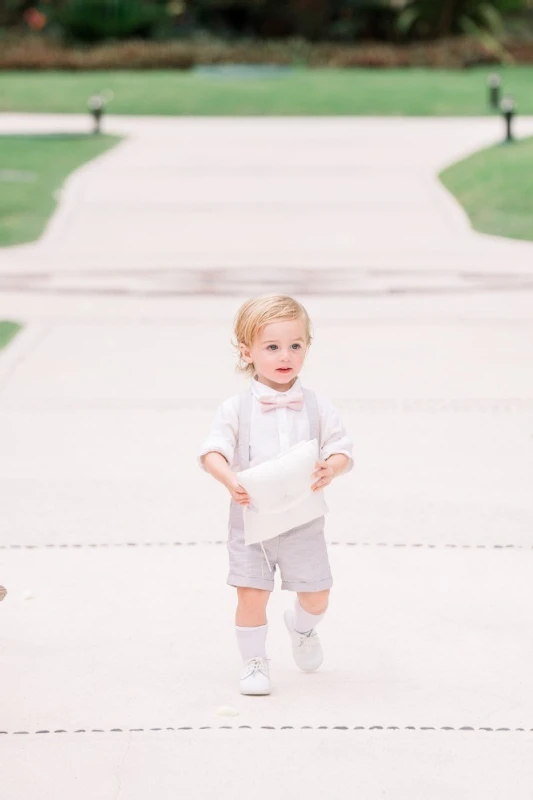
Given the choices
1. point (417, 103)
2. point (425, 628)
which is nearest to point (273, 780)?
point (425, 628)

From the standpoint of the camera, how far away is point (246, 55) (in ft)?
135

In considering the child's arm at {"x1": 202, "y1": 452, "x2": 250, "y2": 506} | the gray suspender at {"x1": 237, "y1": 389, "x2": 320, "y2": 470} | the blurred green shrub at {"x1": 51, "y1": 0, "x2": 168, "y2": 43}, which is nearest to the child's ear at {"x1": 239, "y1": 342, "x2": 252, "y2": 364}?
the gray suspender at {"x1": 237, "y1": 389, "x2": 320, "y2": 470}

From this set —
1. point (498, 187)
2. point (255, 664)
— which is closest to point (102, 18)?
point (498, 187)

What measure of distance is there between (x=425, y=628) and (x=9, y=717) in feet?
5.44

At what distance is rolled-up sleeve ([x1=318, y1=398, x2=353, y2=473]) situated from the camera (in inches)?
197

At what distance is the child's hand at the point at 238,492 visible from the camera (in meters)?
4.82

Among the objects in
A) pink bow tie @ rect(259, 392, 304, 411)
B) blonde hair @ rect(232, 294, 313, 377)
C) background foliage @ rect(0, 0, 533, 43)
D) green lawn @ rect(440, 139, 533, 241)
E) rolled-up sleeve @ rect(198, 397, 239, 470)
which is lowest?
background foliage @ rect(0, 0, 533, 43)

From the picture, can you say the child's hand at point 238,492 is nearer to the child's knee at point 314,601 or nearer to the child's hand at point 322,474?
the child's hand at point 322,474

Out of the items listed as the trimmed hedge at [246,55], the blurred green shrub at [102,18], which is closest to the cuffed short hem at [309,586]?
the trimmed hedge at [246,55]

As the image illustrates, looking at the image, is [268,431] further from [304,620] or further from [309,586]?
[304,620]

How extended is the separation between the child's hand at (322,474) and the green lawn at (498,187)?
41.8 feet

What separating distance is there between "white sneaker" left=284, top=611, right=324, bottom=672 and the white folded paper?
462 millimetres

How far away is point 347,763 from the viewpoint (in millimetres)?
4473

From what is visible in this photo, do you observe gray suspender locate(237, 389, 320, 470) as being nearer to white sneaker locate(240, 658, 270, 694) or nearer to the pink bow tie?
the pink bow tie
